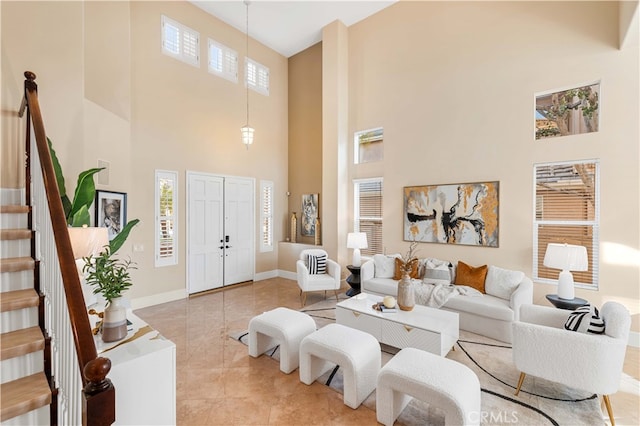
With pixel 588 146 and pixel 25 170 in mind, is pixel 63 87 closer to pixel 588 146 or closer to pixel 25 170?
pixel 25 170

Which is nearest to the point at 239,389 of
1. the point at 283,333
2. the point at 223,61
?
the point at 283,333

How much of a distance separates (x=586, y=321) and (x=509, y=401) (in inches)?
36.3

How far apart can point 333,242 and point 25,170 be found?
15.4ft

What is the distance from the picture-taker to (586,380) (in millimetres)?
2199

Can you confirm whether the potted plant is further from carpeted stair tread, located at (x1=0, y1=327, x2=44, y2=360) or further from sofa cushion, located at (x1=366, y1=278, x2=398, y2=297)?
sofa cushion, located at (x1=366, y1=278, x2=398, y2=297)

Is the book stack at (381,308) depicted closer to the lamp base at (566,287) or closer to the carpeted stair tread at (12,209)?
the lamp base at (566,287)

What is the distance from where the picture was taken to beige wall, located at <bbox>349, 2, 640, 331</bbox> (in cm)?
357

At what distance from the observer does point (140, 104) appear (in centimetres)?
484

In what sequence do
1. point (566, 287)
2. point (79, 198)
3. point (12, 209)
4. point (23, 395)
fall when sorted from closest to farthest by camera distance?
point (23, 395)
point (12, 209)
point (79, 198)
point (566, 287)

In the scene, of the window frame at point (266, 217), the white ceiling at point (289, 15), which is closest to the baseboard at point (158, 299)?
the window frame at point (266, 217)

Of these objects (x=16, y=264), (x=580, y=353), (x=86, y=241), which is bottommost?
(x=580, y=353)

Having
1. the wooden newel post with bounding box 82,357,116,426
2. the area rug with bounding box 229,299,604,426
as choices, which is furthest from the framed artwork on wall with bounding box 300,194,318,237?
the wooden newel post with bounding box 82,357,116,426

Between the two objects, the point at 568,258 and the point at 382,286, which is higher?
the point at 568,258

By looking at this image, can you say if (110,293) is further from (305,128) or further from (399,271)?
(305,128)
